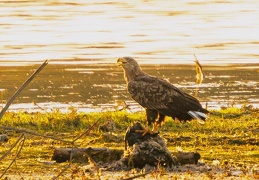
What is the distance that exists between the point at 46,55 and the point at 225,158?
37.7ft

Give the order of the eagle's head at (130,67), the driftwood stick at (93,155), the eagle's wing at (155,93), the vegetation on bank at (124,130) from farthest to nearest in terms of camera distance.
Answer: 1. the eagle's head at (130,67)
2. the eagle's wing at (155,93)
3. the vegetation on bank at (124,130)
4. the driftwood stick at (93,155)

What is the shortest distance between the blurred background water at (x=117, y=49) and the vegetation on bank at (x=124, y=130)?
0.89m

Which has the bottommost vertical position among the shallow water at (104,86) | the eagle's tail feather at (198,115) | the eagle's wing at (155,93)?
the shallow water at (104,86)

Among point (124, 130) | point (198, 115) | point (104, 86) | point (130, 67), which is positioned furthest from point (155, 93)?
point (104, 86)

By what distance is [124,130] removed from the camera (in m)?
12.0

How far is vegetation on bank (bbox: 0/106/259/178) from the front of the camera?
32.7ft

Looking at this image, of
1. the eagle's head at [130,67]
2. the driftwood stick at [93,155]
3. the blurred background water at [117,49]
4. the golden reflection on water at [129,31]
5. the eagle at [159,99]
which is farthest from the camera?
the golden reflection on water at [129,31]

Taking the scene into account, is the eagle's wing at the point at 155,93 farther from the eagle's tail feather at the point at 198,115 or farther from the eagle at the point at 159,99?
the eagle's tail feather at the point at 198,115

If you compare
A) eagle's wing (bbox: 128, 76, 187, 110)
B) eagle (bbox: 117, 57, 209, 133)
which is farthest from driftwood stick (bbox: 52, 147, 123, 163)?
eagle's wing (bbox: 128, 76, 187, 110)

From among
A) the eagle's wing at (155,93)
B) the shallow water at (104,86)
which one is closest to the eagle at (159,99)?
the eagle's wing at (155,93)

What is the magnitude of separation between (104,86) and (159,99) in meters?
6.83

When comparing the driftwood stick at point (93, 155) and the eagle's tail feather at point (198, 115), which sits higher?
the eagle's tail feather at point (198, 115)

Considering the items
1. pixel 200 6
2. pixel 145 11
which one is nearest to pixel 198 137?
pixel 145 11

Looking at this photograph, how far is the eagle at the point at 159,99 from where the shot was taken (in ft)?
34.3
